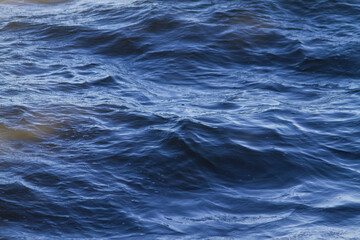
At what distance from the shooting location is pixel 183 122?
8.06m

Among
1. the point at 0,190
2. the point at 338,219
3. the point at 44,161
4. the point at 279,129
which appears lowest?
the point at 338,219

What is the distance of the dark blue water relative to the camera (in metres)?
5.75

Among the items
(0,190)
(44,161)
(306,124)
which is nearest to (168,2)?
(306,124)

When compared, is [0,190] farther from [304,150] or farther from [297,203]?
[304,150]

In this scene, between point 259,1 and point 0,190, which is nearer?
point 0,190

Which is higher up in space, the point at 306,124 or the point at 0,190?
the point at 306,124

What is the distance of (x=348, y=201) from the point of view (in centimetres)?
607

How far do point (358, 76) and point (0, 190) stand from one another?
7.39 meters

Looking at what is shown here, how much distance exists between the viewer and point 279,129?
8078mm

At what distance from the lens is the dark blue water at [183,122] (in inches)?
226

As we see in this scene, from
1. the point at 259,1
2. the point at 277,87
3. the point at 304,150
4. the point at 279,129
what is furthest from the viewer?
the point at 259,1

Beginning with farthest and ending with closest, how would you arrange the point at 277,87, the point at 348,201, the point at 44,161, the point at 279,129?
the point at 277,87, the point at 279,129, the point at 44,161, the point at 348,201

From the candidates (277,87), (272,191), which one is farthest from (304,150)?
(277,87)

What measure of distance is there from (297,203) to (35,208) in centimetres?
297
